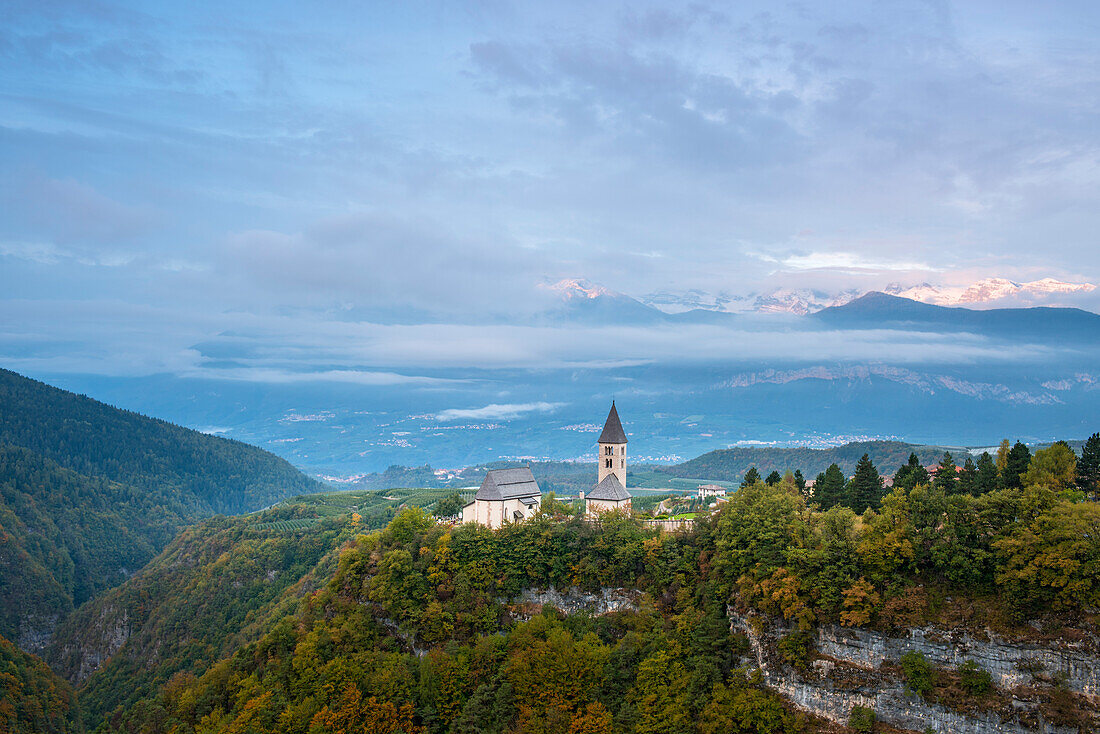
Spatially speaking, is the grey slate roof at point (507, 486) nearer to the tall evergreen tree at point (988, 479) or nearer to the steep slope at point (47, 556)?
the tall evergreen tree at point (988, 479)

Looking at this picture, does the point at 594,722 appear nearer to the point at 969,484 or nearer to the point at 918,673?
the point at 918,673

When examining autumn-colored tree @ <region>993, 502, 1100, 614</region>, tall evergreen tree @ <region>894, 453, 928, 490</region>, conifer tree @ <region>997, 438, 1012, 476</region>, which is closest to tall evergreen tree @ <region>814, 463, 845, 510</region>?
tall evergreen tree @ <region>894, 453, 928, 490</region>

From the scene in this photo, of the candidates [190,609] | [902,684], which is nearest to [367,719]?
[902,684]

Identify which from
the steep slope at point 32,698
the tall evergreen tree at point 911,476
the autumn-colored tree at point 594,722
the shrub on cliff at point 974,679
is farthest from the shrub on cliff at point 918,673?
the steep slope at point 32,698

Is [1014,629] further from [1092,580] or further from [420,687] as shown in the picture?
[420,687]

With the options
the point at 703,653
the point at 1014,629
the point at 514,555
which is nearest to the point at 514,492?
the point at 514,555
